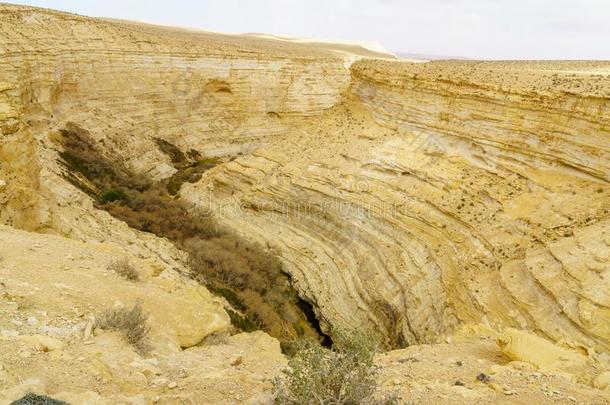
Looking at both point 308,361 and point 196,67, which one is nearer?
point 308,361

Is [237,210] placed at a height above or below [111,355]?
below

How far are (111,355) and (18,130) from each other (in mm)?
7978

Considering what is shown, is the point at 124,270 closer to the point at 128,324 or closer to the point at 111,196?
the point at 128,324

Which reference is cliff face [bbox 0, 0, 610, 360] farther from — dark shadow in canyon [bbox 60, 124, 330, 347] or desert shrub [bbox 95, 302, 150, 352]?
desert shrub [bbox 95, 302, 150, 352]

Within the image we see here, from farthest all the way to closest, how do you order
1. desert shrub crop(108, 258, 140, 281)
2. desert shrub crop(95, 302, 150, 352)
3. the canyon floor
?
desert shrub crop(108, 258, 140, 281)
desert shrub crop(95, 302, 150, 352)
the canyon floor

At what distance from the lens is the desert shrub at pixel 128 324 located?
5.72 metres

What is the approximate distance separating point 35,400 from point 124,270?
14.6ft

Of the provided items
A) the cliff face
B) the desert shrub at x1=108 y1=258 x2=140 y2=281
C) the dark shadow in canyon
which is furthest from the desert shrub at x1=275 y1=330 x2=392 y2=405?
the dark shadow in canyon

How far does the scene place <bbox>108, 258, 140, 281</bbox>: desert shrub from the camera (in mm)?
7777

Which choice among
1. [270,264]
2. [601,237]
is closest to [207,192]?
[270,264]

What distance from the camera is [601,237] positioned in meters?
8.51

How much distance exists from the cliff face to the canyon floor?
55 mm

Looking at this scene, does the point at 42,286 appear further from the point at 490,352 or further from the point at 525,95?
the point at 525,95

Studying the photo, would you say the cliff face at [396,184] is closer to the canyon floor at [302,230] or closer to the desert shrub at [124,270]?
the canyon floor at [302,230]
